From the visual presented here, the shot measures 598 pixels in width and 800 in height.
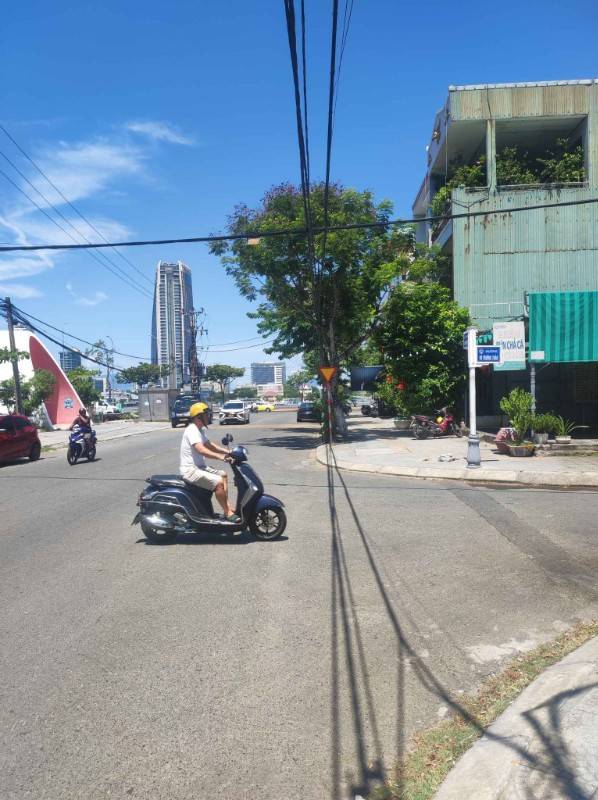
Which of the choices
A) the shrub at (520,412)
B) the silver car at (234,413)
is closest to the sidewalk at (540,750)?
the shrub at (520,412)

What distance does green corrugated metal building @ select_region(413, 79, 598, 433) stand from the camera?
23.5m

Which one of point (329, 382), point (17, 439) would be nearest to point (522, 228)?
Result: point (329, 382)

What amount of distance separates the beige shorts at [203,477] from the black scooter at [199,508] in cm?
11

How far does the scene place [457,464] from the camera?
15.2m

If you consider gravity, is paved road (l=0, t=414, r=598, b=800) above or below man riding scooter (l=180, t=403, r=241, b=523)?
below

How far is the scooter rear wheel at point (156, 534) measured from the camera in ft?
26.2

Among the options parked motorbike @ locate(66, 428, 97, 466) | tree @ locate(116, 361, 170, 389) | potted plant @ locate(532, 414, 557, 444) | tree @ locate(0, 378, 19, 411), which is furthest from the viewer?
tree @ locate(116, 361, 170, 389)

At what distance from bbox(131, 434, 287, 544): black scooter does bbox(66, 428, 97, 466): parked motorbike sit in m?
11.2

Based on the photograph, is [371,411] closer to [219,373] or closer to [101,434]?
[101,434]

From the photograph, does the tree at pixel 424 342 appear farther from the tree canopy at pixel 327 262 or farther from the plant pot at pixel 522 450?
the plant pot at pixel 522 450

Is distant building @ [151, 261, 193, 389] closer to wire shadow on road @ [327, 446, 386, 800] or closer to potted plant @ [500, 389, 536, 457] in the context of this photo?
potted plant @ [500, 389, 536, 457]

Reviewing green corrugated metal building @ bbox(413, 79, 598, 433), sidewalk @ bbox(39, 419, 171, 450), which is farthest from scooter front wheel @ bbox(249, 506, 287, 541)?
sidewalk @ bbox(39, 419, 171, 450)

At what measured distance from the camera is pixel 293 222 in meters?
20.9

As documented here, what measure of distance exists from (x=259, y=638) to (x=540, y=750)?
227 cm
